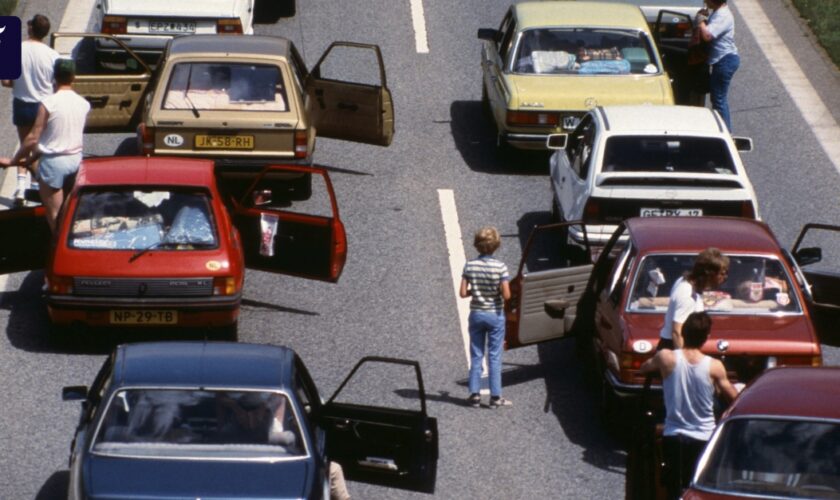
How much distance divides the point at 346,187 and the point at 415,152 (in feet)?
5.04

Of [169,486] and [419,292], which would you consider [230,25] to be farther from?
[169,486]

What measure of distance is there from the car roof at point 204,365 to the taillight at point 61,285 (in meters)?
3.38

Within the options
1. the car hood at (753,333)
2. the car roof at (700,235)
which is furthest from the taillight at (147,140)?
the car hood at (753,333)

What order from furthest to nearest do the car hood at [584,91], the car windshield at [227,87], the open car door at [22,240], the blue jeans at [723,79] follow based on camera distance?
1. the blue jeans at [723,79]
2. the car hood at [584,91]
3. the car windshield at [227,87]
4. the open car door at [22,240]

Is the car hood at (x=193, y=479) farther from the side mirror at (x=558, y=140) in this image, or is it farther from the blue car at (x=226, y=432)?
the side mirror at (x=558, y=140)

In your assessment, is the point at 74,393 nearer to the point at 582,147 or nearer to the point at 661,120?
the point at 582,147

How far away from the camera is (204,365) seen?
1077 cm

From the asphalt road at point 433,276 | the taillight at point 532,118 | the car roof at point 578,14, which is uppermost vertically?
the car roof at point 578,14

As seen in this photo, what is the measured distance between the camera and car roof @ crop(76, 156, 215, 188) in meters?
14.8

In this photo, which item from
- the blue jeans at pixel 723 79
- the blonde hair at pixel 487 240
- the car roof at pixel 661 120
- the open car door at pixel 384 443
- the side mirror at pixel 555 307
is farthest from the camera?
the blue jeans at pixel 723 79

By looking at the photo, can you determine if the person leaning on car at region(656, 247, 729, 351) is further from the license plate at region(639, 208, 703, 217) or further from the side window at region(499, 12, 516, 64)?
the side window at region(499, 12, 516, 64)

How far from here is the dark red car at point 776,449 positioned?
9.39 meters

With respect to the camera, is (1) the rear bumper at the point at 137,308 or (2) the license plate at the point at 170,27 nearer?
(1) the rear bumper at the point at 137,308

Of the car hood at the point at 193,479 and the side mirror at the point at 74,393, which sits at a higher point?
the car hood at the point at 193,479
